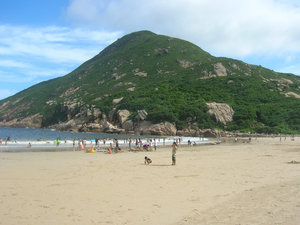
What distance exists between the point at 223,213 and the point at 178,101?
8885 cm

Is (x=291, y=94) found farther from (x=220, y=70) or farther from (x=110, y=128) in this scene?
(x=110, y=128)

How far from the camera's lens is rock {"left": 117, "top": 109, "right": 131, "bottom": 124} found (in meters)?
89.2

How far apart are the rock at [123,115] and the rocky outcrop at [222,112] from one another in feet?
90.5

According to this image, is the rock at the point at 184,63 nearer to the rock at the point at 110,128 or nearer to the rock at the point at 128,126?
the rock at the point at 110,128

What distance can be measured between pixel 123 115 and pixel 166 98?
66.7 ft

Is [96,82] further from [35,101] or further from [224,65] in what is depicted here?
[224,65]

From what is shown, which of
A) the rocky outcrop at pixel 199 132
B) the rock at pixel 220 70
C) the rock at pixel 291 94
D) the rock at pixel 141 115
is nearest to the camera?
the rocky outcrop at pixel 199 132

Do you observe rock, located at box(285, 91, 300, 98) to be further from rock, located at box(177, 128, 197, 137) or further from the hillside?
rock, located at box(177, 128, 197, 137)

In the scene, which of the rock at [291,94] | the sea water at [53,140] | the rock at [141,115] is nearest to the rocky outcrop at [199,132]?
the sea water at [53,140]

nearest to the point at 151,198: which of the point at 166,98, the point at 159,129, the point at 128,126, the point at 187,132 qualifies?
the point at 159,129

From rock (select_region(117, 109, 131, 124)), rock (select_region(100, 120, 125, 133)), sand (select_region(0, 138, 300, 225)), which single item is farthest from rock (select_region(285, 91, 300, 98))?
sand (select_region(0, 138, 300, 225))

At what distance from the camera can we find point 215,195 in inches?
430

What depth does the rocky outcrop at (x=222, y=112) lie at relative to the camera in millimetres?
84125

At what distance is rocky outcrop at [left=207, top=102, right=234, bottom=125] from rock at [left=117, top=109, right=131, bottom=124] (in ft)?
90.5
